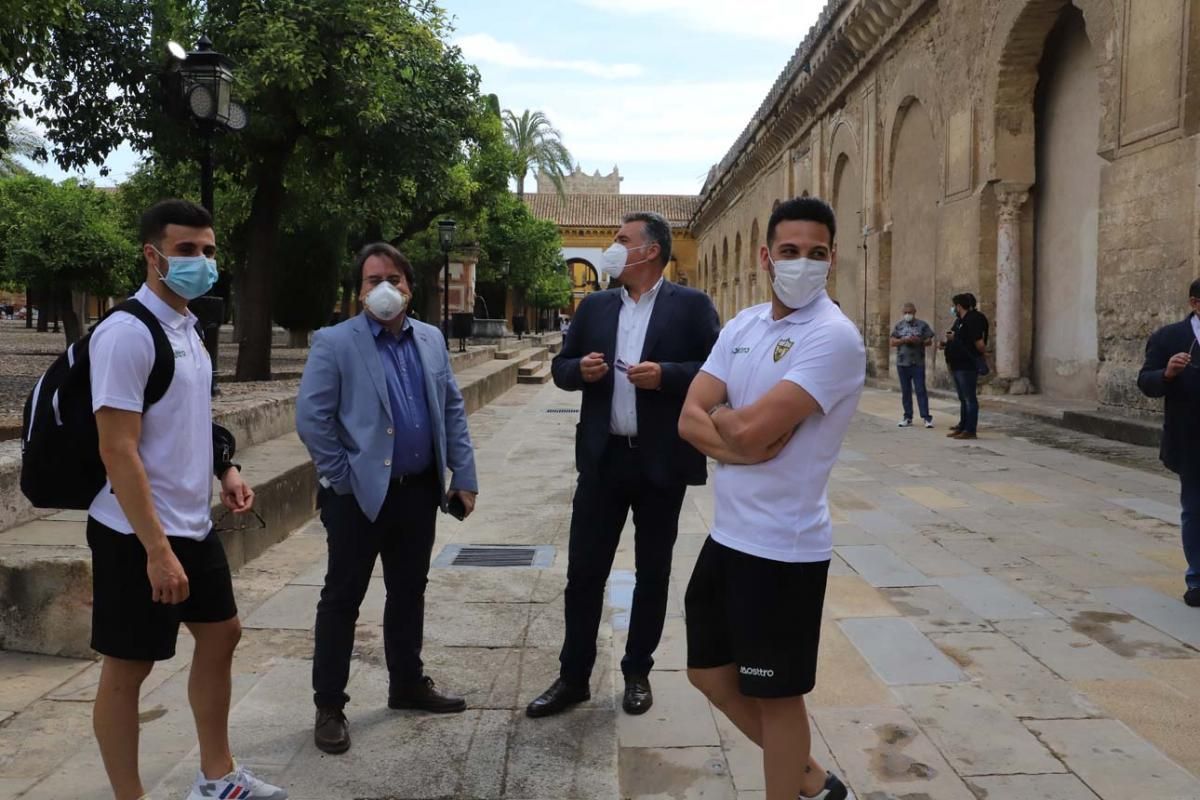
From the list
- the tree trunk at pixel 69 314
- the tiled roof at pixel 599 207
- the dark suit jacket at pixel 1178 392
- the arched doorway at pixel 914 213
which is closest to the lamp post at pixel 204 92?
the dark suit jacket at pixel 1178 392

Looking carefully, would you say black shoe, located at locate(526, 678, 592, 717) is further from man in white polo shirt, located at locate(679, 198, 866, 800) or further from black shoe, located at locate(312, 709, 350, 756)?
man in white polo shirt, located at locate(679, 198, 866, 800)

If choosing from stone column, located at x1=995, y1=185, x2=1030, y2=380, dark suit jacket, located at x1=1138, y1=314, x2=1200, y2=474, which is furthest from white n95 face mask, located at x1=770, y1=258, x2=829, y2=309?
stone column, located at x1=995, y1=185, x2=1030, y2=380

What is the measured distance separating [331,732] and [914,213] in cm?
1767

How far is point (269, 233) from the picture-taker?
1427cm

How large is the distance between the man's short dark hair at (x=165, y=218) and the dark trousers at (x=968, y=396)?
1005cm

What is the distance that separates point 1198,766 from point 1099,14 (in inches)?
427

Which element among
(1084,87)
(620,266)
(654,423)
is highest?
(1084,87)

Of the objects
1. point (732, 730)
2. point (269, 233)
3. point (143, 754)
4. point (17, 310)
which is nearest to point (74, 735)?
point (143, 754)

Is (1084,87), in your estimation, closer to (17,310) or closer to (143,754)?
(143,754)

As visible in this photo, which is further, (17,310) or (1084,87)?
(17,310)

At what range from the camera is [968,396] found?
11.5 meters

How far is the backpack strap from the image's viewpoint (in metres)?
2.62

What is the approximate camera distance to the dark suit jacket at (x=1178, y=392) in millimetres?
4961

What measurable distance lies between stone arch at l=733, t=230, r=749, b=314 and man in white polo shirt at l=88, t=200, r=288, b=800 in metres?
36.7
